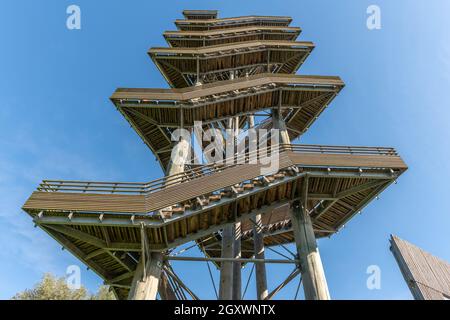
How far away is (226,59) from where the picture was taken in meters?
Answer: 27.3

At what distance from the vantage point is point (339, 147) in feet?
45.9

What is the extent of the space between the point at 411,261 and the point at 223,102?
15655 mm

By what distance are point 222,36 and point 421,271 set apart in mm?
28253

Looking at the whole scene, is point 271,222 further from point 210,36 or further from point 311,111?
point 210,36

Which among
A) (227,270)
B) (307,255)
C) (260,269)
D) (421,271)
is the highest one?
(260,269)

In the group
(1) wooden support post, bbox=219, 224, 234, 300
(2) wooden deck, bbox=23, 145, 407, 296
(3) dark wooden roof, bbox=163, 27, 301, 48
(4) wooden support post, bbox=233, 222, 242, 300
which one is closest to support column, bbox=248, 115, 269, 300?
(4) wooden support post, bbox=233, 222, 242, 300

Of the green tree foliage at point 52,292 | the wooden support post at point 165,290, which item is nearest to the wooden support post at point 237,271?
the wooden support post at point 165,290

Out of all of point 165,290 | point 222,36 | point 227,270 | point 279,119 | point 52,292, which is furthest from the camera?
point 52,292

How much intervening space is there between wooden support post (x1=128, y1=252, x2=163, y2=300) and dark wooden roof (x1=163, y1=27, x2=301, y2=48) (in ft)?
84.1

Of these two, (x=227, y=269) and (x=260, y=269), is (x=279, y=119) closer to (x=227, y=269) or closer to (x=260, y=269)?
(x=260, y=269)

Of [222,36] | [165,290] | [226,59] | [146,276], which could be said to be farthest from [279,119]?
[222,36]

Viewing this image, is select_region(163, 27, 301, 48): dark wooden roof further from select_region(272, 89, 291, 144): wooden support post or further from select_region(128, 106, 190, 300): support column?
select_region(128, 106, 190, 300): support column

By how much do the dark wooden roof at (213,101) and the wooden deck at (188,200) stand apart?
7388 mm
